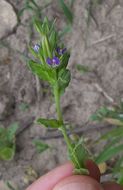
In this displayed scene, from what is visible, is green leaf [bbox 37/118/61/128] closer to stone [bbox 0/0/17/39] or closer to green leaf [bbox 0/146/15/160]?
green leaf [bbox 0/146/15/160]

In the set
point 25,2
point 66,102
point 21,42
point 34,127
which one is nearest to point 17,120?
point 34,127

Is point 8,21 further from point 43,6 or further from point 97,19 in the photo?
point 97,19

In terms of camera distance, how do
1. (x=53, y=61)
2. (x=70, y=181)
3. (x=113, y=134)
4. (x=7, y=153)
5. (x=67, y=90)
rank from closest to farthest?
(x=53, y=61), (x=70, y=181), (x=113, y=134), (x=7, y=153), (x=67, y=90)

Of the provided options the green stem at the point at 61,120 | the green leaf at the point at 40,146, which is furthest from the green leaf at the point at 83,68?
the green stem at the point at 61,120

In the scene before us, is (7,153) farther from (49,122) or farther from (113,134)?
(49,122)

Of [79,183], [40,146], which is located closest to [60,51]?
[79,183]
